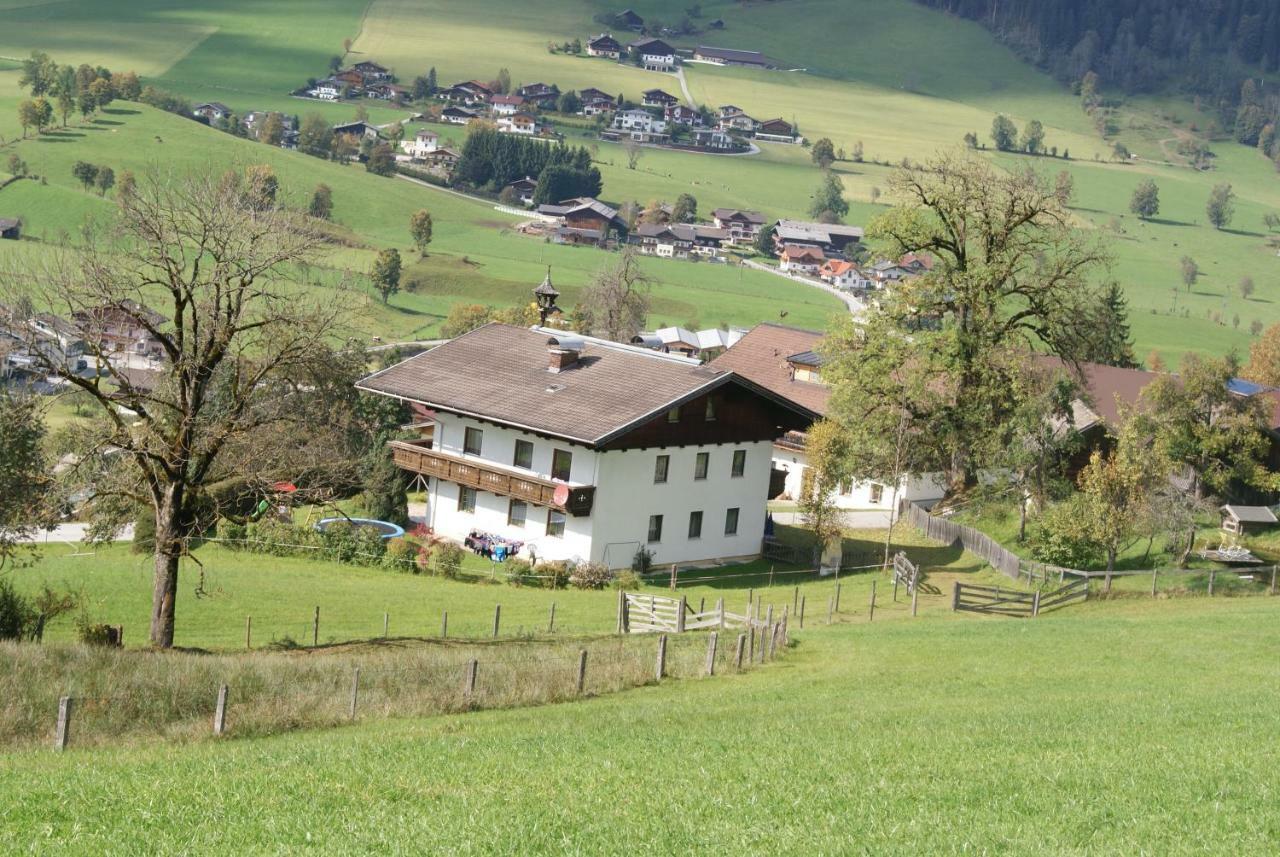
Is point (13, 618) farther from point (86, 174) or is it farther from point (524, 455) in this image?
point (86, 174)

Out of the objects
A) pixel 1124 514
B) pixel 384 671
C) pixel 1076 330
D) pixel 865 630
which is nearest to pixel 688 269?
pixel 1076 330

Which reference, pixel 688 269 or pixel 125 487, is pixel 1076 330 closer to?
pixel 125 487

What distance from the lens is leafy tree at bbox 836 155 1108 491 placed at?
60250 millimetres

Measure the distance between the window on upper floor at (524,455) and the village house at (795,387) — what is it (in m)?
16.0

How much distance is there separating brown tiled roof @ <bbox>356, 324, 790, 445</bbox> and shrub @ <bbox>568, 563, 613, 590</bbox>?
451 centimetres

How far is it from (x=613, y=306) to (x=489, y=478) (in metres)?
66.4

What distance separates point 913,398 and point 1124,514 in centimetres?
1094

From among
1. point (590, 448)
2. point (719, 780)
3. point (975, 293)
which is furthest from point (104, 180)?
point (719, 780)

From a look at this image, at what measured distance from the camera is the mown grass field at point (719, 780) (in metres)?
15.9

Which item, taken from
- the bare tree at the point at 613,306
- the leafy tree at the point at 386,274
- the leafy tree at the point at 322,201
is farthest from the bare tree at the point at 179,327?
the leafy tree at the point at 322,201

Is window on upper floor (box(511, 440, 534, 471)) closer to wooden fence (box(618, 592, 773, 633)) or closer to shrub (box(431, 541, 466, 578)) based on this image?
shrub (box(431, 541, 466, 578))

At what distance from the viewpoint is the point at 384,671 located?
92.3 ft

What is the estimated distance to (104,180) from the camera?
170625 millimetres

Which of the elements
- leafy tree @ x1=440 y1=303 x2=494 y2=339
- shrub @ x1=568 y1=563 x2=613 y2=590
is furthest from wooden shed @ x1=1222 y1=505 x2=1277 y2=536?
leafy tree @ x1=440 y1=303 x2=494 y2=339
